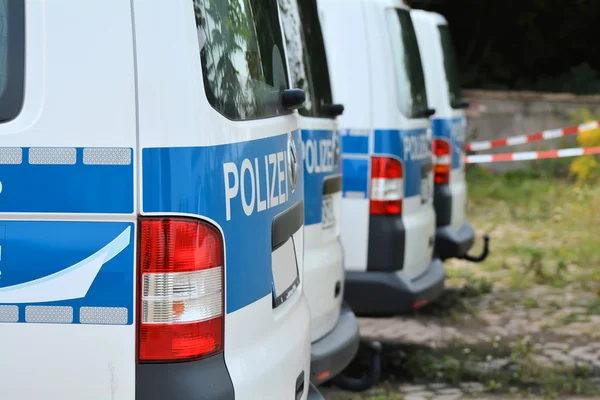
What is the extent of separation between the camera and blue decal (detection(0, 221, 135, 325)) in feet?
8.50

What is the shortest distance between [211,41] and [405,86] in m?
3.66

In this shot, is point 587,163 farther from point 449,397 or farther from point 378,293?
point 449,397

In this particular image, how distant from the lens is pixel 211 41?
2793 mm

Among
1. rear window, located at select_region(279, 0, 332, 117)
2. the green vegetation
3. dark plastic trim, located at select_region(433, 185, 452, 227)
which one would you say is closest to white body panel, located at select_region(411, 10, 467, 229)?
dark plastic trim, located at select_region(433, 185, 452, 227)

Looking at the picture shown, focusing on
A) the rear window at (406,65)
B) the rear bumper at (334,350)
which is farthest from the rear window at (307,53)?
the rear window at (406,65)

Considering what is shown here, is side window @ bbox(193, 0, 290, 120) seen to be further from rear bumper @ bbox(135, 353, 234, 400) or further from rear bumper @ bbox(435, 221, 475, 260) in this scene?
rear bumper @ bbox(435, 221, 475, 260)

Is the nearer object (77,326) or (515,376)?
(77,326)

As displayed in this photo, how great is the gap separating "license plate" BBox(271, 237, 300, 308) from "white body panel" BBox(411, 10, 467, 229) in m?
4.94

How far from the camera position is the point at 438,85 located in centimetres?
877

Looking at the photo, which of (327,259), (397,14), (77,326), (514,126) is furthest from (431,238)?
(514,126)

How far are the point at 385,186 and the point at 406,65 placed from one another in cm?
95

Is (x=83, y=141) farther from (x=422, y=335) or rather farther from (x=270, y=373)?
(x=422, y=335)

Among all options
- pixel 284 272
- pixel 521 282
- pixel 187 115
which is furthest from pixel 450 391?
pixel 187 115

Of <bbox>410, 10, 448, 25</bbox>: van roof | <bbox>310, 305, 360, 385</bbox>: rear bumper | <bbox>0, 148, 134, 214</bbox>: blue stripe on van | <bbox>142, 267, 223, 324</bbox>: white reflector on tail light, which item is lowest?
<bbox>310, 305, 360, 385</bbox>: rear bumper
